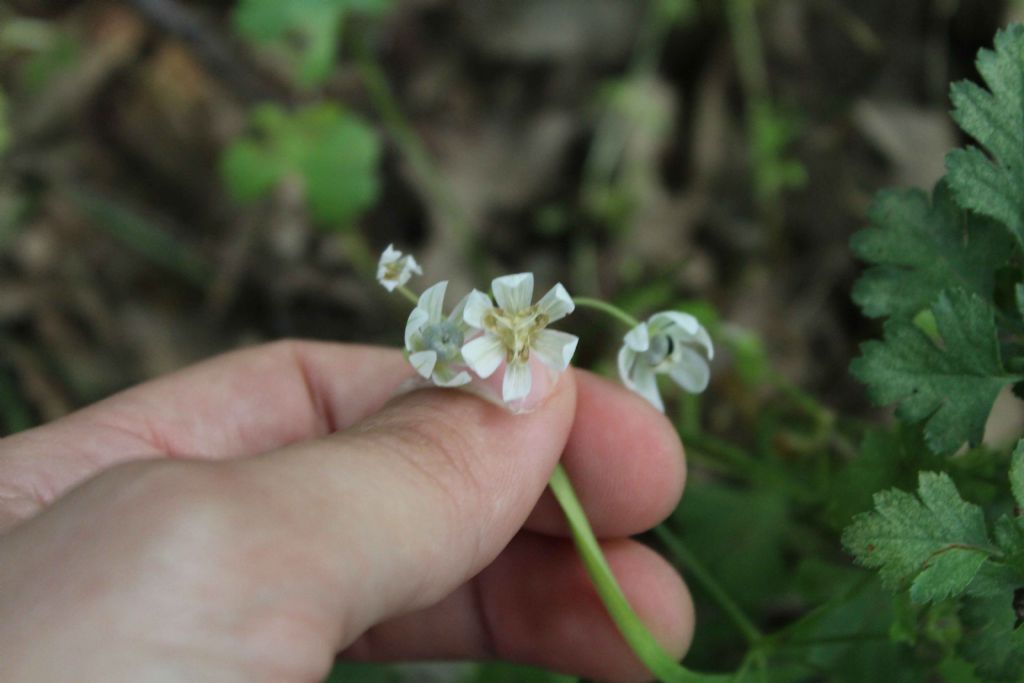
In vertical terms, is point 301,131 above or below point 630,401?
above

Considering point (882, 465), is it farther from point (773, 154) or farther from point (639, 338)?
point (773, 154)

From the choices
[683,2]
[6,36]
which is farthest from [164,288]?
[683,2]

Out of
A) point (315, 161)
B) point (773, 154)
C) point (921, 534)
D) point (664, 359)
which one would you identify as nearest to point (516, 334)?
point (664, 359)

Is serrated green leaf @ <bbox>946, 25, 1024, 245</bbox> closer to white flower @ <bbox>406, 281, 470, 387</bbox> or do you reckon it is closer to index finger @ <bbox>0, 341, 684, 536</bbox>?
index finger @ <bbox>0, 341, 684, 536</bbox>

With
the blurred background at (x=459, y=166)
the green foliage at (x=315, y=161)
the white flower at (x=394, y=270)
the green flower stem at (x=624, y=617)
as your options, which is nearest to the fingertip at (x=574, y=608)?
the green flower stem at (x=624, y=617)

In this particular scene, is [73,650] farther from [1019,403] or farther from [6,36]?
[6,36]
